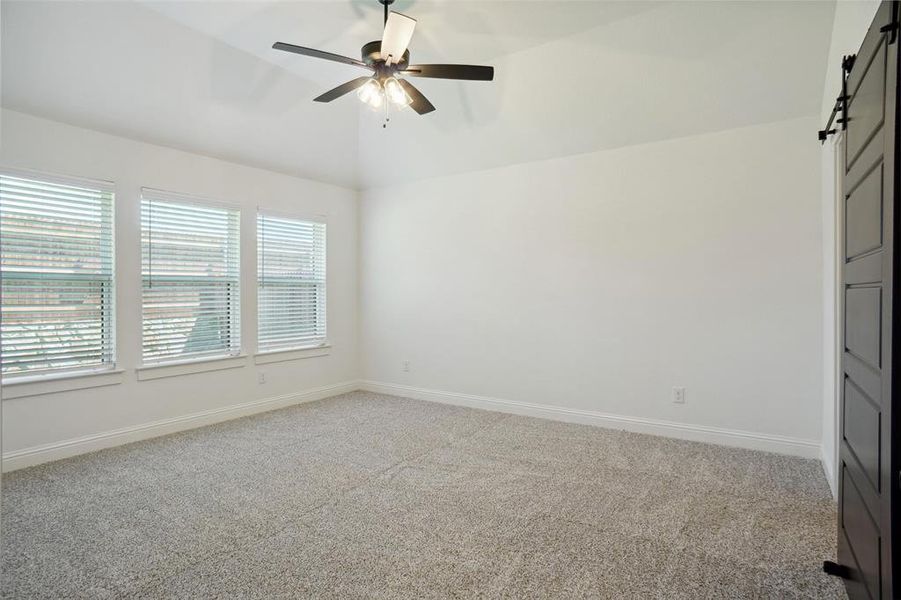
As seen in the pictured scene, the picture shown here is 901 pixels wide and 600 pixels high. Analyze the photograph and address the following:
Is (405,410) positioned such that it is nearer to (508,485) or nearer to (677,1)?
(508,485)

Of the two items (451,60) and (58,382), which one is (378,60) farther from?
(58,382)

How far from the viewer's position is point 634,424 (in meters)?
4.39

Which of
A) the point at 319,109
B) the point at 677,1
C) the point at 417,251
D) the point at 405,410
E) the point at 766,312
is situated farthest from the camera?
the point at 417,251

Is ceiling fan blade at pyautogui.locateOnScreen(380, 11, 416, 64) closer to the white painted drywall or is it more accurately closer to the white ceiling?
the white ceiling

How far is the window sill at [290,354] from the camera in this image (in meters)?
5.12

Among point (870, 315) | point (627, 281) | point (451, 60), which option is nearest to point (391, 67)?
point (451, 60)

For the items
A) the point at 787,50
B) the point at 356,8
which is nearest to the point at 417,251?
the point at 356,8

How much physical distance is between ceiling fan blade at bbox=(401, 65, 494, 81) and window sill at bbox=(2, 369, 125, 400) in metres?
3.20

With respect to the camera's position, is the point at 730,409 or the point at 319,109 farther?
the point at 319,109

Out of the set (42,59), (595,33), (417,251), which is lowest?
(417,251)

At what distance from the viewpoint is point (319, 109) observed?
4.59m

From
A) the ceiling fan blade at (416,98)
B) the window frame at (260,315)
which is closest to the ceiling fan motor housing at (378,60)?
A: the ceiling fan blade at (416,98)

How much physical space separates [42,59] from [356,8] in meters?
1.97

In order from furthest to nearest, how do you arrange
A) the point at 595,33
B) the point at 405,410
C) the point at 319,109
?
the point at 405,410 → the point at 319,109 → the point at 595,33
